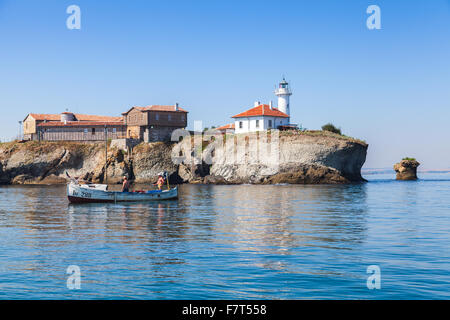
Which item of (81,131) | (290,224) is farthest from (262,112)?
(290,224)

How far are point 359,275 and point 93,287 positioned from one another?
932 cm

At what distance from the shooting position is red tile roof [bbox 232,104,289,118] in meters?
95.4

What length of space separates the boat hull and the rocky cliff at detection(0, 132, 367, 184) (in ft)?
129

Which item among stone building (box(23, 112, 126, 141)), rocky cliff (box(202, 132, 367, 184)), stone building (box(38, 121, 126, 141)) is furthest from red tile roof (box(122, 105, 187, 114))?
rocky cliff (box(202, 132, 367, 184))

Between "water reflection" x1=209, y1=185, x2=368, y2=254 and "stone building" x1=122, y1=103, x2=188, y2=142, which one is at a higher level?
"stone building" x1=122, y1=103, x2=188, y2=142

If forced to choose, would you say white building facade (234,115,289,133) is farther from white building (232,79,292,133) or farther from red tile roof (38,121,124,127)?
red tile roof (38,121,124,127)

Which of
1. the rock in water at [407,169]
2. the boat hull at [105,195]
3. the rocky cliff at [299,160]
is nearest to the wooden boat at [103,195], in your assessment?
the boat hull at [105,195]

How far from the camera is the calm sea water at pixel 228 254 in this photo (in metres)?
14.9

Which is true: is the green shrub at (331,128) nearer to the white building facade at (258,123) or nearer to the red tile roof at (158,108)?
the white building facade at (258,123)

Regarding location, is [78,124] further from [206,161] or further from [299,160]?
[299,160]

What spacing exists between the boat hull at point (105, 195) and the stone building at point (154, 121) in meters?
52.5

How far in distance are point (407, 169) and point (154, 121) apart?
5738 centimetres

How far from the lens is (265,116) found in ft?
311
